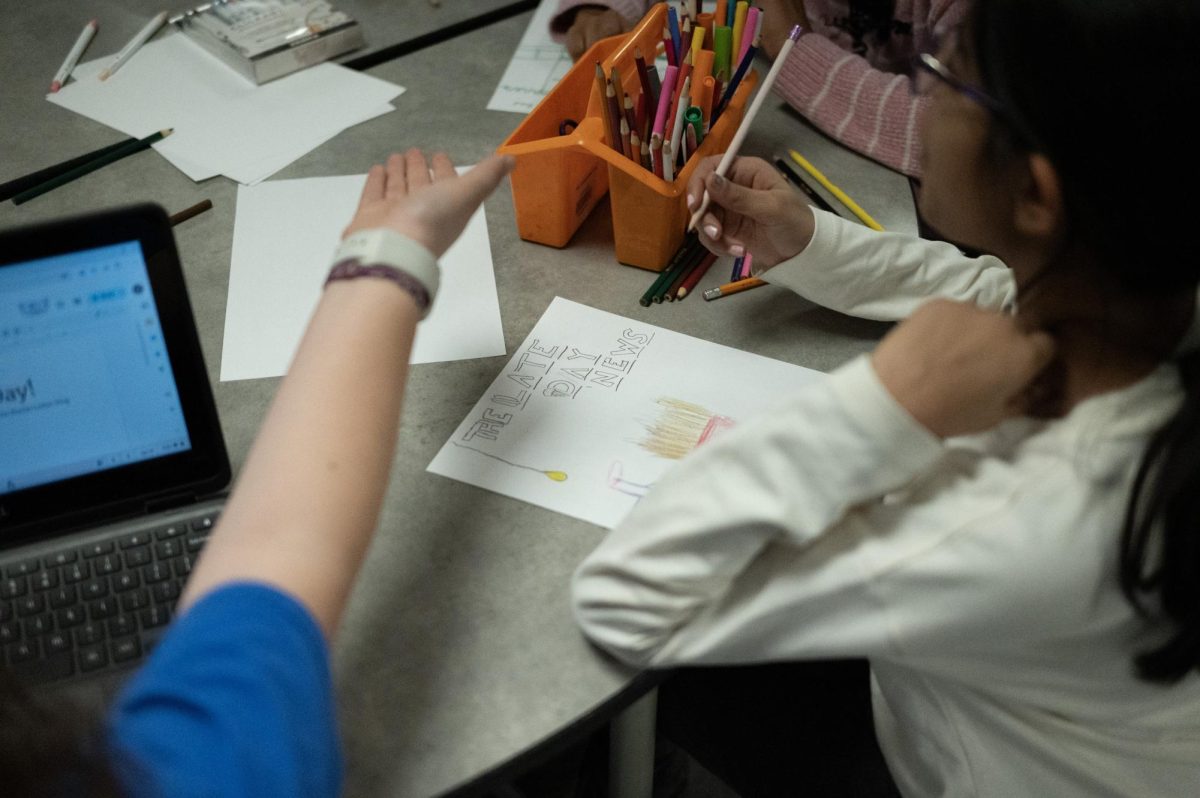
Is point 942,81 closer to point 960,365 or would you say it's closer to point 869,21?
point 960,365

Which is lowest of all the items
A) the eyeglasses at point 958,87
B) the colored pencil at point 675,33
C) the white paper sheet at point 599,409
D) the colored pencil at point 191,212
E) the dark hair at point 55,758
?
the colored pencil at point 191,212

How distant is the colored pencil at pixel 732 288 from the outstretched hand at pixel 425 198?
25cm

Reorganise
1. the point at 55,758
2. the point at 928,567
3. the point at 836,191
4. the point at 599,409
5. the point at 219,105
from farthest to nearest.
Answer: the point at 219,105
the point at 836,191
the point at 599,409
the point at 928,567
the point at 55,758

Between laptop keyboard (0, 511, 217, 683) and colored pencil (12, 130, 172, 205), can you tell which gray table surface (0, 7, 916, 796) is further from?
laptop keyboard (0, 511, 217, 683)

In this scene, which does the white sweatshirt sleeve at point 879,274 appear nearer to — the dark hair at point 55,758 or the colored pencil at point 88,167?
the dark hair at point 55,758

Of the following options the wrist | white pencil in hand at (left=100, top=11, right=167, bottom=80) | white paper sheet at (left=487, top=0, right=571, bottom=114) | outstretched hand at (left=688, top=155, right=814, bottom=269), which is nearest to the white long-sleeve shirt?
the wrist

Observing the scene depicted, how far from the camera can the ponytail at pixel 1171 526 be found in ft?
1.61

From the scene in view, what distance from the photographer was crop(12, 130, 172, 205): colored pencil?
3.35 ft

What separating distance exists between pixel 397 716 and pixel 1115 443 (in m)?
0.47

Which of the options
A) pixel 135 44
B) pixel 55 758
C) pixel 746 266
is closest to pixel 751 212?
pixel 746 266

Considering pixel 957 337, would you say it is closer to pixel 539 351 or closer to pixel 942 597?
pixel 942 597

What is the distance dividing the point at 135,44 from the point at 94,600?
0.96 metres

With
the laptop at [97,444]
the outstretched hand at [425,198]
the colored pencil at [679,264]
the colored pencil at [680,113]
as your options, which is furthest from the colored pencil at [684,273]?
the laptop at [97,444]

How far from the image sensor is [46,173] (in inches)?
41.1
